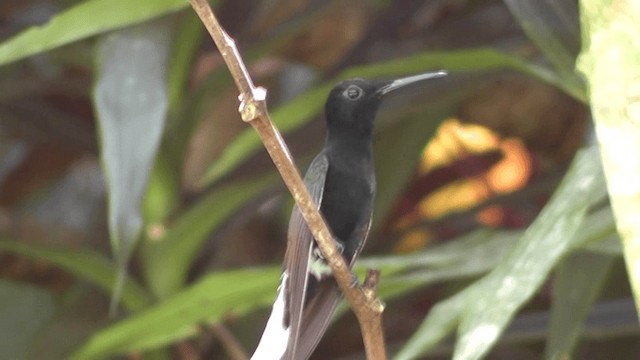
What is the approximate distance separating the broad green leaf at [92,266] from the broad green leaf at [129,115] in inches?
3.6

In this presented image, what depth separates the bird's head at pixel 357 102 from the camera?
40 centimetres

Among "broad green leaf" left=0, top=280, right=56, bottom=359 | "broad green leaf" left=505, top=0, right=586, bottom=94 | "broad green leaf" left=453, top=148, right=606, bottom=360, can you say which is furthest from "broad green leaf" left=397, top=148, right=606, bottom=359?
"broad green leaf" left=0, top=280, right=56, bottom=359

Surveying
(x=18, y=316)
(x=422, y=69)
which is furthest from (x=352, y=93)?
(x=18, y=316)

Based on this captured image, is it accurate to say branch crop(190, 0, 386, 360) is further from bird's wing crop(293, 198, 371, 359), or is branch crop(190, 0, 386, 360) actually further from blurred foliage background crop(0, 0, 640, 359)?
blurred foliage background crop(0, 0, 640, 359)

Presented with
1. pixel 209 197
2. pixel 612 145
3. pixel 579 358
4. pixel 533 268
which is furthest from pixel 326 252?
pixel 579 358

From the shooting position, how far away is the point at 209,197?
0.81 metres

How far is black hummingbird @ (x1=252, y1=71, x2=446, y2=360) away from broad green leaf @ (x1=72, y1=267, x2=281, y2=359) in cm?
26

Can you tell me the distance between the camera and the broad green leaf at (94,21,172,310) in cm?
62

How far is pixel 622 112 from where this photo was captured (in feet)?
0.77

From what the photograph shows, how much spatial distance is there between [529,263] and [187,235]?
353 millimetres

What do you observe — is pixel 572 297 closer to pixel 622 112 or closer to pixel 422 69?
pixel 422 69

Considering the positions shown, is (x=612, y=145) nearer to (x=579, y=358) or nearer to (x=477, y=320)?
(x=477, y=320)

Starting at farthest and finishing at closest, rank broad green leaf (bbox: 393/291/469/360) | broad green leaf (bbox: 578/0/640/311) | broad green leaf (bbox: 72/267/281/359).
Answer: broad green leaf (bbox: 72/267/281/359), broad green leaf (bbox: 393/291/469/360), broad green leaf (bbox: 578/0/640/311)

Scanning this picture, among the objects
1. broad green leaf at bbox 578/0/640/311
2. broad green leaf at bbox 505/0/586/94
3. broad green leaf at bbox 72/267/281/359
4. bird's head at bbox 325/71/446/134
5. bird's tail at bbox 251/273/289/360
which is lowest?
broad green leaf at bbox 578/0/640/311
